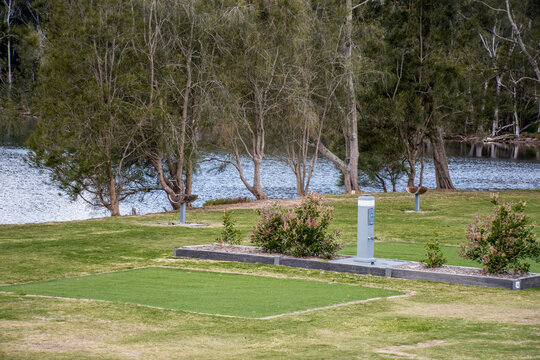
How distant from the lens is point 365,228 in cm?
1323

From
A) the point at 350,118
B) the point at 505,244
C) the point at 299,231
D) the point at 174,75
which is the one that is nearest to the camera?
the point at 505,244

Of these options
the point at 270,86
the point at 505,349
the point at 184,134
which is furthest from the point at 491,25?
the point at 505,349

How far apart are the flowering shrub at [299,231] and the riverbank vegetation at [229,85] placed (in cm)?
1190

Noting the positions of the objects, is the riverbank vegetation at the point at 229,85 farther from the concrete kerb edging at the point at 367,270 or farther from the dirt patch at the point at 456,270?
the dirt patch at the point at 456,270

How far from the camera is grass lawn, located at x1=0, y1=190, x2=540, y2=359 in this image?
7.57 m

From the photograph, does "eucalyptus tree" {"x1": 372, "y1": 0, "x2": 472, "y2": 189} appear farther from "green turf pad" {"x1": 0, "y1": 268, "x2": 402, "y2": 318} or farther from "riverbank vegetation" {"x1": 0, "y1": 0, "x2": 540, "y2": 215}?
"green turf pad" {"x1": 0, "y1": 268, "x2": 402, "y2": 318}

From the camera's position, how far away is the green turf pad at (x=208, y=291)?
1012 cm

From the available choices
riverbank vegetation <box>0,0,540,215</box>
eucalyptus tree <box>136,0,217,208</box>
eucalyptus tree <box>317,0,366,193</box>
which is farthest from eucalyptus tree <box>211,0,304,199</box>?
eucalyptus tree <box>317,0,366,193</box>

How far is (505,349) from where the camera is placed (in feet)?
25.1

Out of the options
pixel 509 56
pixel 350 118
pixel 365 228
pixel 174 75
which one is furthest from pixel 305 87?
pixel 509 56

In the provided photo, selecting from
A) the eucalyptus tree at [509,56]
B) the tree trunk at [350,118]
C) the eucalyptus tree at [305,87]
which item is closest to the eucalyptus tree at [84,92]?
the eucalyptus tree at [305,87]

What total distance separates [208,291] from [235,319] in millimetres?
1986

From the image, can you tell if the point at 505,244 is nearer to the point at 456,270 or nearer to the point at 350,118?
the point at 456,270

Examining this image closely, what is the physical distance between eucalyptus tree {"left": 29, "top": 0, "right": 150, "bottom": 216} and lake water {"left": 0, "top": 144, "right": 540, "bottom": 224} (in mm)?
1777
